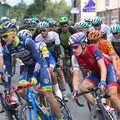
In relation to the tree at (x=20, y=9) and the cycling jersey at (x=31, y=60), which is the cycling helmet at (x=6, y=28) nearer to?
the cycling jersey at (x=31, y=60)

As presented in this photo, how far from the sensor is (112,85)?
7.91 m

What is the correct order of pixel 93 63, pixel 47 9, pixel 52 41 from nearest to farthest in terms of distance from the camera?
pixel 93 63 < pixel 52 41 < pixel 47 9

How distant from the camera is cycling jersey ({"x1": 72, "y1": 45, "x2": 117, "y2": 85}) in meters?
7.78

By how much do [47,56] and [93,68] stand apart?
2200 millimetres

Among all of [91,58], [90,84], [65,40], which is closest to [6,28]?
[91,58]

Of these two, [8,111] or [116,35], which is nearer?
[8,111]

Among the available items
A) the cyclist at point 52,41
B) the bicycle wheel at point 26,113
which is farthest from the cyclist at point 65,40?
the bicycle wheel at point 26,113

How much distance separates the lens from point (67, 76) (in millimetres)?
13133

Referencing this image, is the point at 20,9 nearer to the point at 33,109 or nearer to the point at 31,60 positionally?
the point at 31,60

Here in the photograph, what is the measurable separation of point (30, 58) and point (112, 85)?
4.41ft

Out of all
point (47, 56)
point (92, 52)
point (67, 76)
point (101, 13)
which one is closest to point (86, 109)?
point (47, 56)

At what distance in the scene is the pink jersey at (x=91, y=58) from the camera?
774cm

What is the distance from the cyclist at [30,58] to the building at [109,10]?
43690 mm

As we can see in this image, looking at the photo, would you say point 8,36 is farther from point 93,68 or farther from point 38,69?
point 93,68
